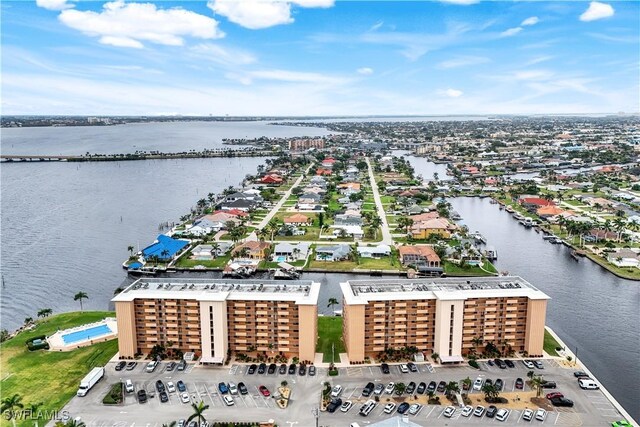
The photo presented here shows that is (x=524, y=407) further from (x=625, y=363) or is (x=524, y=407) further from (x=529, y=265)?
(x=529, y=265)

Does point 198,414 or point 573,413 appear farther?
point 573,413

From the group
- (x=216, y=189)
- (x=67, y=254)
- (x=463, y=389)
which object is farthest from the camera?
(x=216, y=189)

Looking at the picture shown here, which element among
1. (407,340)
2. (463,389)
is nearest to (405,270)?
(407,340)

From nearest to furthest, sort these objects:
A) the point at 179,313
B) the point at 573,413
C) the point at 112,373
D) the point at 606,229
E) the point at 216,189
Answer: the point at 573,413, the point at 112,373, the point at 179,313, the point at 606,229, the point at 216,189

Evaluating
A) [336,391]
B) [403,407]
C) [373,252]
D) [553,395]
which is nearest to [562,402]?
[553,395]

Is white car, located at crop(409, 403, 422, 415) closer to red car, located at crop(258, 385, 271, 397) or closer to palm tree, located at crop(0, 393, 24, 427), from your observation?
red car, located at crop(258, 385, 271, 397)

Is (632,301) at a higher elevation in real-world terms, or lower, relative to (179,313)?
lower

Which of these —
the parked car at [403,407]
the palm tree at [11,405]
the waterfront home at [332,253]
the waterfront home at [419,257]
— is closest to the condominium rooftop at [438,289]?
the parked car at [403,407]
